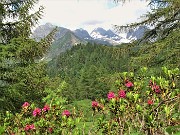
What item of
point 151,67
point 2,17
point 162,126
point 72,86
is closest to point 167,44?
point 151,67

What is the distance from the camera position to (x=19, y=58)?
1262cm

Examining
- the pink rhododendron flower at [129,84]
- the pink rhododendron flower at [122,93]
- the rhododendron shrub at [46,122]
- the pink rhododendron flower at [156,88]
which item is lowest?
the rhododendron shrub at [46,122]

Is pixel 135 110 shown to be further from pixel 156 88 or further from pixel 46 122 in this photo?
pixel 46 122

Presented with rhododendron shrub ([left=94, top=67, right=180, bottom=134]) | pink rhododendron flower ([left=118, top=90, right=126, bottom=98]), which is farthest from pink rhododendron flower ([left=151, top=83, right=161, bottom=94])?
pink rhododendron flower ([left=118, top=90, right=126, bottom=98])

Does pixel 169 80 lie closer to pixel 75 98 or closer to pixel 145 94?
pixel 145 94

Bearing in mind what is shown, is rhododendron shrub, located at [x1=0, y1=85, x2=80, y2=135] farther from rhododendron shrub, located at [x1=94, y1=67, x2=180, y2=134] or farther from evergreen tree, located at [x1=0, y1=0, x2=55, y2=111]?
evergreen tree, located at [x1=0, y1=0, x2=55, y2=111]

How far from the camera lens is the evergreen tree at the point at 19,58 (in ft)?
39.6

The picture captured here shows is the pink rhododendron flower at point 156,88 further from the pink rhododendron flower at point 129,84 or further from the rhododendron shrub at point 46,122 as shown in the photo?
the rhododendron shrub at point 46,122

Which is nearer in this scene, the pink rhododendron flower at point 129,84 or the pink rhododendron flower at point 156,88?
the pink rhododendron flower at point 156,88

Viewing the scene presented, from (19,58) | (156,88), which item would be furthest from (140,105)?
(19,58)

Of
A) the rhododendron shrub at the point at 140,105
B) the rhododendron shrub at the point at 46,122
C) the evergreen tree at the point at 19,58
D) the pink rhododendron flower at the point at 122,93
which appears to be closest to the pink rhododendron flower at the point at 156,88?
the rhododendron shrub at the point at 140,105

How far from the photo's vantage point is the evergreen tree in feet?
39.6

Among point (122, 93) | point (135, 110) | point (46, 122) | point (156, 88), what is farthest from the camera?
point (46, 122)

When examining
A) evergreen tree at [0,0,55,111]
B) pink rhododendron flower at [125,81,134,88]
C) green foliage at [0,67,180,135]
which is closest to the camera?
green foliage at [0,67,180,135]
